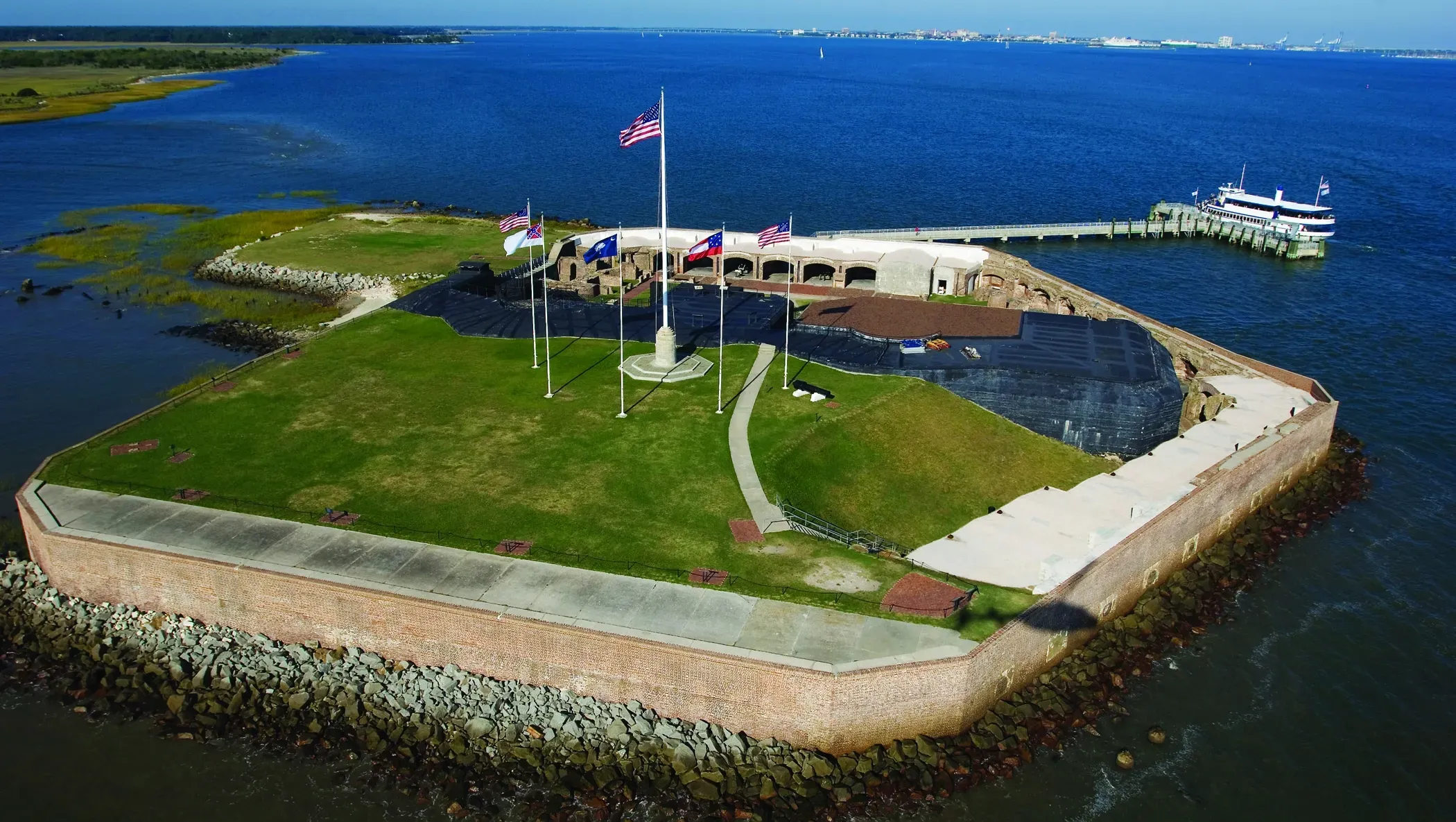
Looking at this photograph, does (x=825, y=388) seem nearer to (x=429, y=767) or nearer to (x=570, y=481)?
(x=570, y=481)

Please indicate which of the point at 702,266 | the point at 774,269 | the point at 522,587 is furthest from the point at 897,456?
the point at 702,266

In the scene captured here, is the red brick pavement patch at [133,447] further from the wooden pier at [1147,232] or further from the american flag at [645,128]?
the wooden pier at [1147,232]

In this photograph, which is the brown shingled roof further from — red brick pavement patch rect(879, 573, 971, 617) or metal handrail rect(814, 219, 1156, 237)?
metal handrail rect(814, 219, 1156, 237)

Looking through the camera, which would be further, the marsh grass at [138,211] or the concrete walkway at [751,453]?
the marsh grass at [138,211]

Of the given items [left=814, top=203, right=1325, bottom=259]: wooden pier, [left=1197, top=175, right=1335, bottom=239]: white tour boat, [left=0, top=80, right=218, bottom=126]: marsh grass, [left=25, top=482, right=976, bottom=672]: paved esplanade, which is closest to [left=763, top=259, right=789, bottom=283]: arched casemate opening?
[left=814, top=203, right=1325, bottom=259]: wooden pier

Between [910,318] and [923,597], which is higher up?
[910,318]

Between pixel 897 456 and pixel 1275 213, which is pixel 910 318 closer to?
pixel 897 456

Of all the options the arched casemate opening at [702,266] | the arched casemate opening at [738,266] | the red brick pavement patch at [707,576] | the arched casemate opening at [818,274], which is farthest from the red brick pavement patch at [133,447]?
the arched casemate opening at [818,274]

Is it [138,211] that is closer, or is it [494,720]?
[494,720]
